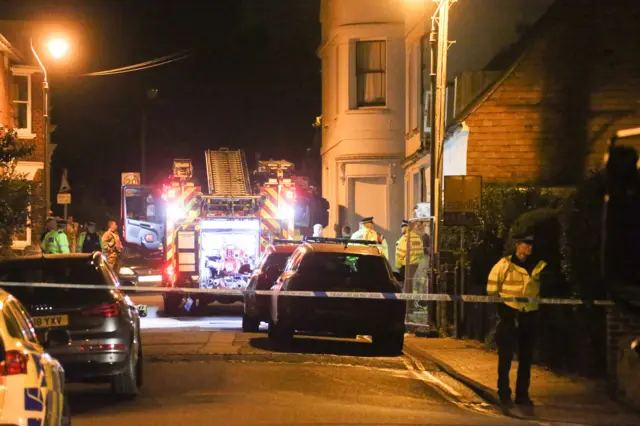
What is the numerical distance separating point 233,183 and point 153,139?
107 ft

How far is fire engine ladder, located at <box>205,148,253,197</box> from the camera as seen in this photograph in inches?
825

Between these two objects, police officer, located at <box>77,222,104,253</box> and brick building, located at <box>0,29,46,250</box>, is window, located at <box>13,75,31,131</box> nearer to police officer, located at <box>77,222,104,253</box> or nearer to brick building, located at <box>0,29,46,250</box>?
brick building, located at <box>0,29,46,250</box>

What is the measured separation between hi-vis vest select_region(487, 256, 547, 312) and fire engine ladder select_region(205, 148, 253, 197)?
33.4 feet

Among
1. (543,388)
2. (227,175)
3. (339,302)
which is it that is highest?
(227,175)

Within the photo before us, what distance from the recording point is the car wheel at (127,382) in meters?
10.9

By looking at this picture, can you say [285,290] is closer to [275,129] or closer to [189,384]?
[189,384]

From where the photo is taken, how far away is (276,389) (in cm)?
1170

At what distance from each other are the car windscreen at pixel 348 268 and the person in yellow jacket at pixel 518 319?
4.07 metres

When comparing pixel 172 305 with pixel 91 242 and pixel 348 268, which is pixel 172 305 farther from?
pixel 348 268

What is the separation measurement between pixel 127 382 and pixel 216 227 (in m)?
9.59

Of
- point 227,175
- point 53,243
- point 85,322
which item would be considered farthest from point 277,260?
point 85,322

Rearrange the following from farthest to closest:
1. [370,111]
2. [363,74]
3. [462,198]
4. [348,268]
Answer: [363,74], [370,111], [462,198], [348,268]

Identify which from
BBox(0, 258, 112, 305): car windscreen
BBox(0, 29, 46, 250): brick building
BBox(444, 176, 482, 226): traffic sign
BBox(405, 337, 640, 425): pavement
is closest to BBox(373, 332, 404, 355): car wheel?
BBox(405, 337, 640, 425): pavement

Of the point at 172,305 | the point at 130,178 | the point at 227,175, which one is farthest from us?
the point at 130,178
